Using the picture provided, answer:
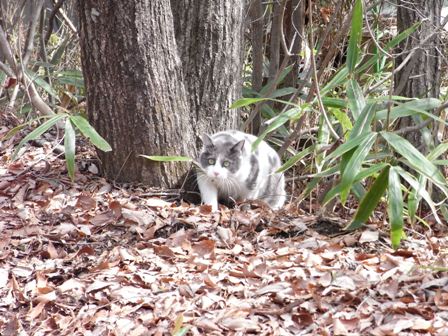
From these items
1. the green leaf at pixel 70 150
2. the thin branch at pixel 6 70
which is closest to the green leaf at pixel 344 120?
the green leaf at pixel 70 150

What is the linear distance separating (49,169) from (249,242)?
1.83 m

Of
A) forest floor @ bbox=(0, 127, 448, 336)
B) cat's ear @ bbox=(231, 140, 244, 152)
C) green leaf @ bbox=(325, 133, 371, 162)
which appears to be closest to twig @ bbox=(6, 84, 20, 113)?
forest floor @ bbox=(0, 127, 448, 336)

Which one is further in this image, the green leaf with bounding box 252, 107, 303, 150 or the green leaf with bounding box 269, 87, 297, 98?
the green leaf with bounding box 269, 87, 297, 98

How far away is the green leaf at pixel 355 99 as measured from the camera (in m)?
4.91

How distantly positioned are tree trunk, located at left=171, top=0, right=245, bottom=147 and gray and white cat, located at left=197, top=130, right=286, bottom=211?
0.26m

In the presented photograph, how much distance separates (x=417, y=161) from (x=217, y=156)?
1733 mm

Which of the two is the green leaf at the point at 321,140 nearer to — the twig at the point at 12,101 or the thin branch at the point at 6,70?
the thin branch at the point at 6,70

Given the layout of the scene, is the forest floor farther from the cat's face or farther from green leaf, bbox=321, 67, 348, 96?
green leaf, bbox=321, 67, 348, 96

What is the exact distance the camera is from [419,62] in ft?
19.5

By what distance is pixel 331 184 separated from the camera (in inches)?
Answer: 229

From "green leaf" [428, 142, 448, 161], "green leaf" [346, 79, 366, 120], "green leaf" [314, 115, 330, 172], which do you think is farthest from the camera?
"green leaf" [314, 115, 330, 172]

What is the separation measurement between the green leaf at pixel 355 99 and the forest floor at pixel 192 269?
0.77 metres

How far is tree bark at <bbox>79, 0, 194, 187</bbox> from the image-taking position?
5234 millimetres

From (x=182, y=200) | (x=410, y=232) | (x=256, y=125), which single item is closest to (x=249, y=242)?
(x=182, y=200)
